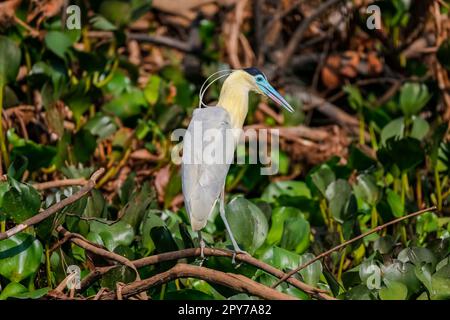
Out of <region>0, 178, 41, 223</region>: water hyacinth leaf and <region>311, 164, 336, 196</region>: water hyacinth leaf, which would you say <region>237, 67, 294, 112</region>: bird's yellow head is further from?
<region>0, 178, 41, 223</region>: water hyacinth leaf

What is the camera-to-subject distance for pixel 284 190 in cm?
498

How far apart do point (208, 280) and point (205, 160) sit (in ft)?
1.56

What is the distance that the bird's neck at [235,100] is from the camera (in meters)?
3.70

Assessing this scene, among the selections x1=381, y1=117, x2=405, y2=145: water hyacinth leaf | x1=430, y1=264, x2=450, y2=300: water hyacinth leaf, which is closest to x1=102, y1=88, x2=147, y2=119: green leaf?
x1=381, y1=117, x2=405, y2=145: water hyacinth leaf

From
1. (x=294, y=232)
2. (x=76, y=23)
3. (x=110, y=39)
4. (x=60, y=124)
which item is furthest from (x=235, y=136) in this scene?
(x=110, y=39)

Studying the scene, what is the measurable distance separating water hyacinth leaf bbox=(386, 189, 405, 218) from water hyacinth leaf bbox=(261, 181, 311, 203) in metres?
0.54

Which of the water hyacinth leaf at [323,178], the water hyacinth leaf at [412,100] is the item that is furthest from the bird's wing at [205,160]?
the water hyacinth leaf at [412,100]

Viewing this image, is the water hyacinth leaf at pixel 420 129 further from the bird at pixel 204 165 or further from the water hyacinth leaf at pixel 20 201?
the water hyacinth leaf at pixel 20 201

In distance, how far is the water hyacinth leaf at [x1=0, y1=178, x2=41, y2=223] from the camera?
3.32 metres

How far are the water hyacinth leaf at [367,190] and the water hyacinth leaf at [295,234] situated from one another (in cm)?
48

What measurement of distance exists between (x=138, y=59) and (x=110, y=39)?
70cm

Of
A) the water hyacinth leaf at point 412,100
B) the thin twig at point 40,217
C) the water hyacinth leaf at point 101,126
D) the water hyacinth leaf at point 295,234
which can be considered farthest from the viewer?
the water hyacinth leaf at point 412,100

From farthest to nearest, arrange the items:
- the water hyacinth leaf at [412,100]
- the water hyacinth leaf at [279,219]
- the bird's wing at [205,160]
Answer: the water hyacinth leaf at [412,100] < the water hyacinth leaf at [279,219] < the bird's wing at [205,160]
